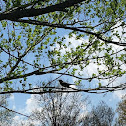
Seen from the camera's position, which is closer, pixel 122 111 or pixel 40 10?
pixel 40 10

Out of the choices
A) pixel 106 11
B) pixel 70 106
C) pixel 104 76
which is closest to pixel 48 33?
pixel 106 11

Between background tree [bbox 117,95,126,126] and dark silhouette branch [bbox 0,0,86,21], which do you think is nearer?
dark silhouette branch [bbox 0,0,86,21]

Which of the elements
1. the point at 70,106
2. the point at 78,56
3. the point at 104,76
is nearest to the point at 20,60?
the point at 78,56

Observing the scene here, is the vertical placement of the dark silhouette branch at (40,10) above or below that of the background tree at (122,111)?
below

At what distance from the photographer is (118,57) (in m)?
7.75

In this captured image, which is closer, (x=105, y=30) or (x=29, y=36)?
(x=105, y=30)

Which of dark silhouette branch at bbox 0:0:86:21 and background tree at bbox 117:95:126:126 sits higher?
background tree at bbox 117:95:126:126

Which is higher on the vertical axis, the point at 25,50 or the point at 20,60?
the point at 25,50

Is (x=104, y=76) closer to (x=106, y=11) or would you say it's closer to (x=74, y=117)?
(x=106, y=11)

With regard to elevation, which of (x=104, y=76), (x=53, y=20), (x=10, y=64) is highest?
(x=53, y=20)

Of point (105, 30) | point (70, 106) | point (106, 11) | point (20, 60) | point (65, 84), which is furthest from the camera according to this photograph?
point (70, 106)

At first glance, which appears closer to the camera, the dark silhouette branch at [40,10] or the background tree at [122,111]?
the dark silhouette branch at [40,10]

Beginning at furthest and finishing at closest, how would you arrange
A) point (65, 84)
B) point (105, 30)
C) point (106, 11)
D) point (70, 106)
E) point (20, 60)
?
point (70, 106), point (20, 60), point (106, 11), point (105, 30), point (65, 84)

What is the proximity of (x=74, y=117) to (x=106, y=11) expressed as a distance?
20120 millimetres
